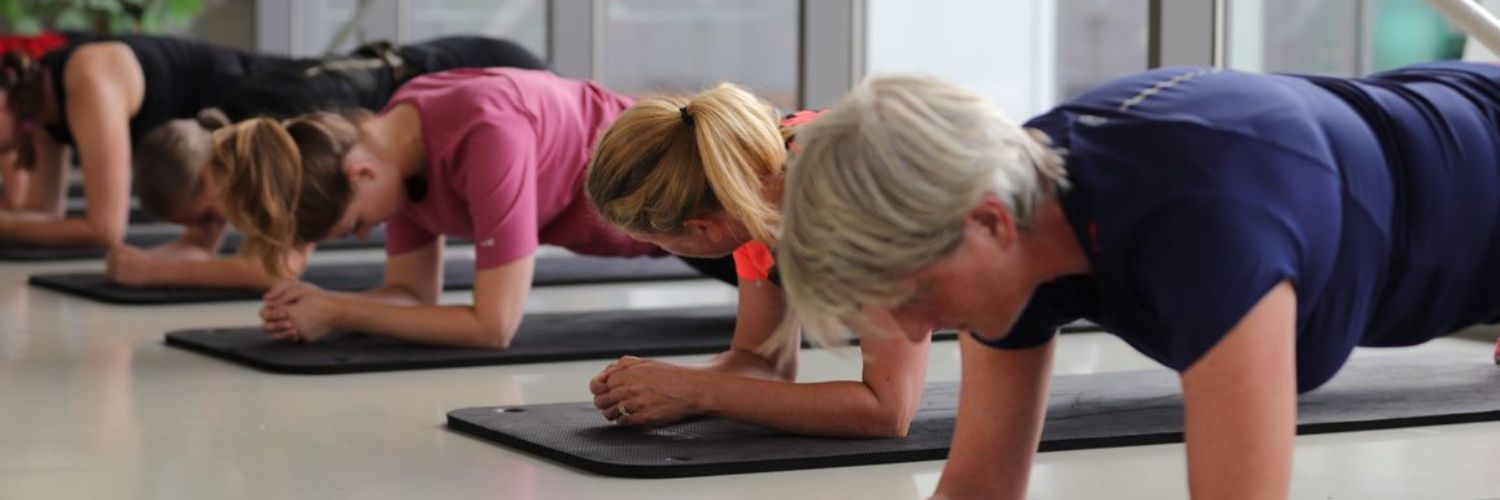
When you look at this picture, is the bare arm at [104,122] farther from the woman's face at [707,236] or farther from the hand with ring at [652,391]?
the woman's face at [707,236]

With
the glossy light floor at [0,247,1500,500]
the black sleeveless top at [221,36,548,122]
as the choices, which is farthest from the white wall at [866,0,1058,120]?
the glossy light floor at [0,247,1500,500]

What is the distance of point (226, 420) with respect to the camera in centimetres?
284

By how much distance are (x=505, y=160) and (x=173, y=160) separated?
50.6 inches

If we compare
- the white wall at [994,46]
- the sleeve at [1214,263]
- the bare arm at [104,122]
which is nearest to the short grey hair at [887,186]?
the sleeve at [1214,263]

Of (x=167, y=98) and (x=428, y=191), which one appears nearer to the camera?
(x=428, y=191)

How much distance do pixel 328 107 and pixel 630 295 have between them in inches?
34.0

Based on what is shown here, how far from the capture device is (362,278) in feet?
15.8

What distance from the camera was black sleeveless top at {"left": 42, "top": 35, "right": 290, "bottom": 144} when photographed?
197 inches

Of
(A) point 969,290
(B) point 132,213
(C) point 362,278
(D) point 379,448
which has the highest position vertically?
(A) point 969,290

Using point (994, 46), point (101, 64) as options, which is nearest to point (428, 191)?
point (101, 64)

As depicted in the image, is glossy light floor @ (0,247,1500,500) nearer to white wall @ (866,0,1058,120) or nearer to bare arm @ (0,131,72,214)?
bare arm @ (0,131,72,214)

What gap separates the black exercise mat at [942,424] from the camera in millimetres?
2434

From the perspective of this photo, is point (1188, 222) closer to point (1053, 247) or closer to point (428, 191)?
point (1053, 247)

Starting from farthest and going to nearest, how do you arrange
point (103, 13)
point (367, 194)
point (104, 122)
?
point (103, 13), point (104, 122), point (367, 194)
